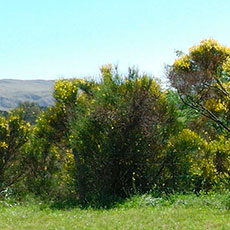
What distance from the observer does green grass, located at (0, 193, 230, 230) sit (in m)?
6.18

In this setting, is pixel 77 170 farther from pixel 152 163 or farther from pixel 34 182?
pixel 34 182

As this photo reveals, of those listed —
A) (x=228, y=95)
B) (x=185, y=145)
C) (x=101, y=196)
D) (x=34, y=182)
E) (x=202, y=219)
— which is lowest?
(x=34, y=182)

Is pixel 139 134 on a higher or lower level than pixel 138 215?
higher

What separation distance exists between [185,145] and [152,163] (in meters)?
0.92

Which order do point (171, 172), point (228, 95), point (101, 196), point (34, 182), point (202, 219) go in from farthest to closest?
point (34, 182) → point (228, 95) → point (171, 172) → point (101, 196) → point (202, 219)

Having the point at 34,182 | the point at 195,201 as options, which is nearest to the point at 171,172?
the point at 195,201

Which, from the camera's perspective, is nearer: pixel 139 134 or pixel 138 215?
pixel 138 215

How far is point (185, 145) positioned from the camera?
31.0 feet

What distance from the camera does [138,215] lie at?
6.93m

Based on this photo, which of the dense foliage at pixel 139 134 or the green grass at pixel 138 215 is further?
the dense foliage at pixel 139 134

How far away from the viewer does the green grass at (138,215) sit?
6.18m

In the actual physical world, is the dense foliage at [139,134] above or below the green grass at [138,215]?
above

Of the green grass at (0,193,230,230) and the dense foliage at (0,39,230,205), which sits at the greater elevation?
the dense foliage at (0,39,230,205)

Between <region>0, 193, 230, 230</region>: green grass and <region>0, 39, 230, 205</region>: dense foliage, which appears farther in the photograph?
<region>0, 39, 230, 205</region>: dense foliage
